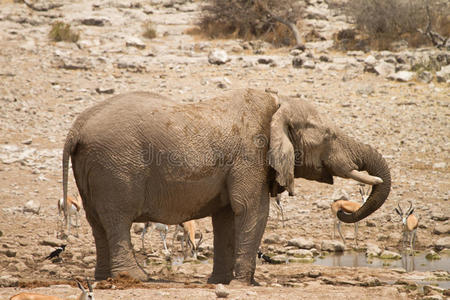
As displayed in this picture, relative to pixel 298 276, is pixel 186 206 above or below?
above

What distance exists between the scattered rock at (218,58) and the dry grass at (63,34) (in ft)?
13.3

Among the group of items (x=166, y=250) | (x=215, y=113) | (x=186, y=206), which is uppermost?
(x=215, y=113)

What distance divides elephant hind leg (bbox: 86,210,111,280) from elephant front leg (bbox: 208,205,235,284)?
4.00 feet

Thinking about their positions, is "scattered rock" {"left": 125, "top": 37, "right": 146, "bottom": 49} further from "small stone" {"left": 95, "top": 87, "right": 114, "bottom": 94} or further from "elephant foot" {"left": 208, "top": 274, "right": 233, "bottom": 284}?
"elephant foot" {"left": 208, "top": 274, "right": 233, "bottom": 284}

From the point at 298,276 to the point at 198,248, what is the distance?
2.54 m

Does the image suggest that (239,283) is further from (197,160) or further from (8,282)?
(8,282)

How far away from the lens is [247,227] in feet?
29.0

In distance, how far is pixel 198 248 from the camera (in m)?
12.6

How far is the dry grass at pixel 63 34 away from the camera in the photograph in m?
23.0

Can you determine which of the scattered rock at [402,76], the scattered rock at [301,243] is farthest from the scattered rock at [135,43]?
the scattered rock at [301,243]

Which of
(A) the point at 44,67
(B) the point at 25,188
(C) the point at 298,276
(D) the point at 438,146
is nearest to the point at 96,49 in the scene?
(A) the point at 44,67

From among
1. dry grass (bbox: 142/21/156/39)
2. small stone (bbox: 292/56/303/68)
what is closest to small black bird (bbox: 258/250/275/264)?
small stone (bbox: 292/56/303/68)

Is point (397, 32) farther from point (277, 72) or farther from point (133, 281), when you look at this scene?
point (133, 281)

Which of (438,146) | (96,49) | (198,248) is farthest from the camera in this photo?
(96,49)
